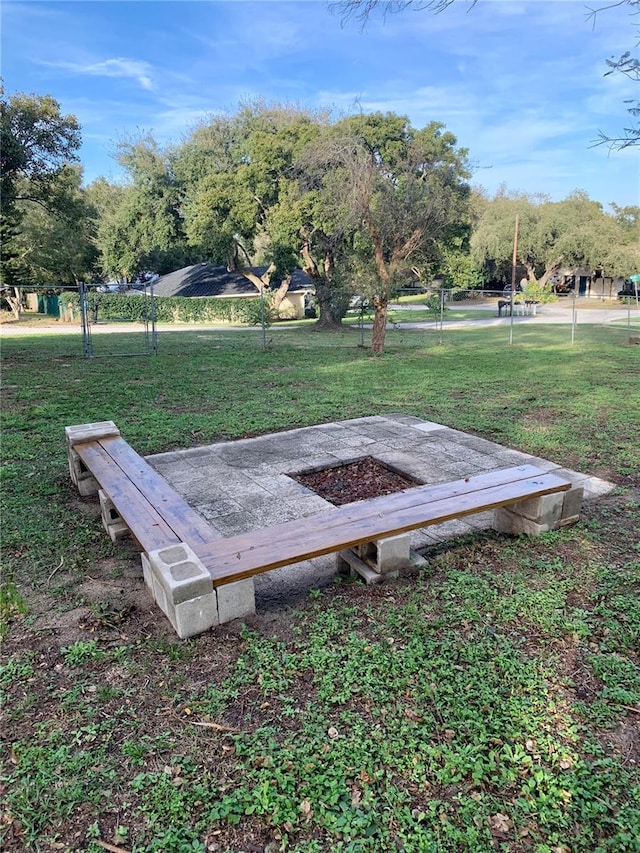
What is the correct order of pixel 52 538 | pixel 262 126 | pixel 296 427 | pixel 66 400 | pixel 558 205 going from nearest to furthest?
pixel 52 538 < pixel 296 427 < pixel 66 400 < pixel 262 126 < pixel 558 205

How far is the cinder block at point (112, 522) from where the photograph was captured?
3.13m

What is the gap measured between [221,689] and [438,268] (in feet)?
54.9

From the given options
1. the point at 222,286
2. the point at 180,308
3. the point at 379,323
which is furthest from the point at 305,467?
the point at 222,286

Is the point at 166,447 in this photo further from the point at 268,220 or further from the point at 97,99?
the point at 268,220

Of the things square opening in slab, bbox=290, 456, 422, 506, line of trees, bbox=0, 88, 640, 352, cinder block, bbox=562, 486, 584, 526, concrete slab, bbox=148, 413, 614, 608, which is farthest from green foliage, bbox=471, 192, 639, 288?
cinder block, bbox=562, 486, 584, 526

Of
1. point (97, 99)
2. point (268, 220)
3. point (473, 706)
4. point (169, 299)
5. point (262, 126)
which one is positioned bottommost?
point (473, 706)

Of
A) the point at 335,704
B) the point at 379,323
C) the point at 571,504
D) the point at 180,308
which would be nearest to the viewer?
the point at 335,704

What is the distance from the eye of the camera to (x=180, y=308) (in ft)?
90.3

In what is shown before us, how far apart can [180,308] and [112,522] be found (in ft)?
84.9

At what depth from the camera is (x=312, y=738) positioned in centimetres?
173

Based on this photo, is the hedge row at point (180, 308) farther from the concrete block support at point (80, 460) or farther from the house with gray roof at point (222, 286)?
the concrete block support at point (80, 460)

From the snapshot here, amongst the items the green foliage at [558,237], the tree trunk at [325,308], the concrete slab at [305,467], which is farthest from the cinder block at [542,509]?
the green foliage at [558,237]

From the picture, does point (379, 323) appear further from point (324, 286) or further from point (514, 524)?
point (514, 524)

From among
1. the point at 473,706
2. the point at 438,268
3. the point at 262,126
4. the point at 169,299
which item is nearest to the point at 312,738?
the point at 473,706
